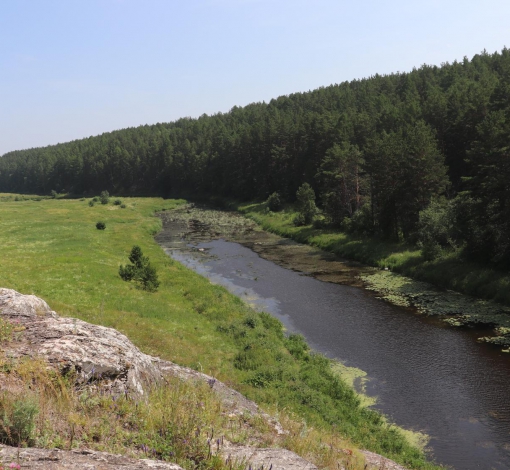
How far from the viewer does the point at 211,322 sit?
2934 cm

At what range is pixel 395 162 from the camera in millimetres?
55094

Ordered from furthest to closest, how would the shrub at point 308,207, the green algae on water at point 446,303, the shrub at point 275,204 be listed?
the shrub at point 275,204 < the shrub at point 308,207 < the green algae on water at point 446,303

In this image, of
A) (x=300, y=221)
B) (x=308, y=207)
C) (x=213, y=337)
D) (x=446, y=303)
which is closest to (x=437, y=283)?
(x=446, y=303)

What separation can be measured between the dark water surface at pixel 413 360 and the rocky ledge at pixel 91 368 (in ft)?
24.9

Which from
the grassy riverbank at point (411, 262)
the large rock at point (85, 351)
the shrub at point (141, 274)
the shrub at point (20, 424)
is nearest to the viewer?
the shrub at point (20, 424)

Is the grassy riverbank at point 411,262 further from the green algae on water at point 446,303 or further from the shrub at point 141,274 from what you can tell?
the shrub at point 141,274

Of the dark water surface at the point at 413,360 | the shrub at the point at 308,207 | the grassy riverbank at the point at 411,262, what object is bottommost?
the dark water surface at the point at 413,360

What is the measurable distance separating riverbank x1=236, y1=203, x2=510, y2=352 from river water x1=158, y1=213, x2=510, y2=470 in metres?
2.17

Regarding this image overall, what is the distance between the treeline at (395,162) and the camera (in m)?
41.4

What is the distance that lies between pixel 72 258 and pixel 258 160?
79.0m

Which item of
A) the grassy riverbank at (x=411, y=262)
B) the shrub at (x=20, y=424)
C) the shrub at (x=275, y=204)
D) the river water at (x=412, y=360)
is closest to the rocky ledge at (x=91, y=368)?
the shrub at (x=20, y=424)

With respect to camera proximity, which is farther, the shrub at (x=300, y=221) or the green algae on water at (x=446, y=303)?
the shrub at (x=300, y=221)

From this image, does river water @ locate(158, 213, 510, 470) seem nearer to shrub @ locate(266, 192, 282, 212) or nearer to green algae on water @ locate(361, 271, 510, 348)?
green algae on water @ locate(361, 271, 510, 348)

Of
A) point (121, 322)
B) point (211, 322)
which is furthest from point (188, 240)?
point (121, 322)
